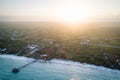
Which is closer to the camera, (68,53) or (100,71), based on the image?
(100,71)

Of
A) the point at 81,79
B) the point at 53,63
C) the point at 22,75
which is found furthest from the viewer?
the point at 53,63

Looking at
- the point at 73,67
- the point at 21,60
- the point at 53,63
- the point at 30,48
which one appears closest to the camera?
the point at 73,67

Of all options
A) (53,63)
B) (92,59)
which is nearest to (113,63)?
(92,59)

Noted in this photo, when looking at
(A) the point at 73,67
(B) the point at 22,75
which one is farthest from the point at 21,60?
(A) the point at 73,67

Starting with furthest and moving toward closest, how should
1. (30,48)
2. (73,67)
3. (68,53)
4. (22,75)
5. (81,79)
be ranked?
(30,48)
(68,53)
(73,67)
(22,75)
(81,79)

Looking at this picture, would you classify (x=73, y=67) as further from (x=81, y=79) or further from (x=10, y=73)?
(x=10, y=73)

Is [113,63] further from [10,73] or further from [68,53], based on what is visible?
[10,73]
